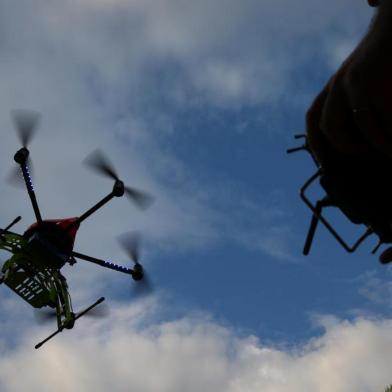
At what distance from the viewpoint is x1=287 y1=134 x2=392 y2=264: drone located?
3057mm

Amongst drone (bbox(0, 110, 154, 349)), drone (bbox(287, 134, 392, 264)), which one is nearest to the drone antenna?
drone (bbox(0, 110, 154, 349))

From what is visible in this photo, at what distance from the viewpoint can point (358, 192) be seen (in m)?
3.23

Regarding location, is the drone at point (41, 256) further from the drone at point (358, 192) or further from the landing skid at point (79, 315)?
the drone at point (358, 192)

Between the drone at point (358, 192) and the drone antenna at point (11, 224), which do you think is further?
the drone antenna at point (11, 224)

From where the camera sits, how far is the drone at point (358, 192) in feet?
10.0

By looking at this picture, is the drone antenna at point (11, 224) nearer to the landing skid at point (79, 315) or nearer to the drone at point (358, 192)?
the landing skid at point (79, 315)

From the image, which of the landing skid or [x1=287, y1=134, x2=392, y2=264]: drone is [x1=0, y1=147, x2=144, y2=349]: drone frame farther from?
[x1=287, y1=134, x2=392, y2=264]: drone

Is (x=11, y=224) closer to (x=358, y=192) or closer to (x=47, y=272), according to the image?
(x=47, y=272)

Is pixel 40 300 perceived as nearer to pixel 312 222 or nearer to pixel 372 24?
pixel 312 222

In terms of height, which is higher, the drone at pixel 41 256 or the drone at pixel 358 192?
the drone at pixel 41 256

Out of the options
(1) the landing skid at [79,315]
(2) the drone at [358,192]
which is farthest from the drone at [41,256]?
(2) the drone at [358,192]

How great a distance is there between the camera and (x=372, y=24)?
2.24m

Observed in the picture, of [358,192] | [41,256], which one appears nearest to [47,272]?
[41,256]

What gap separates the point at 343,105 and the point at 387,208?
1.00 m
